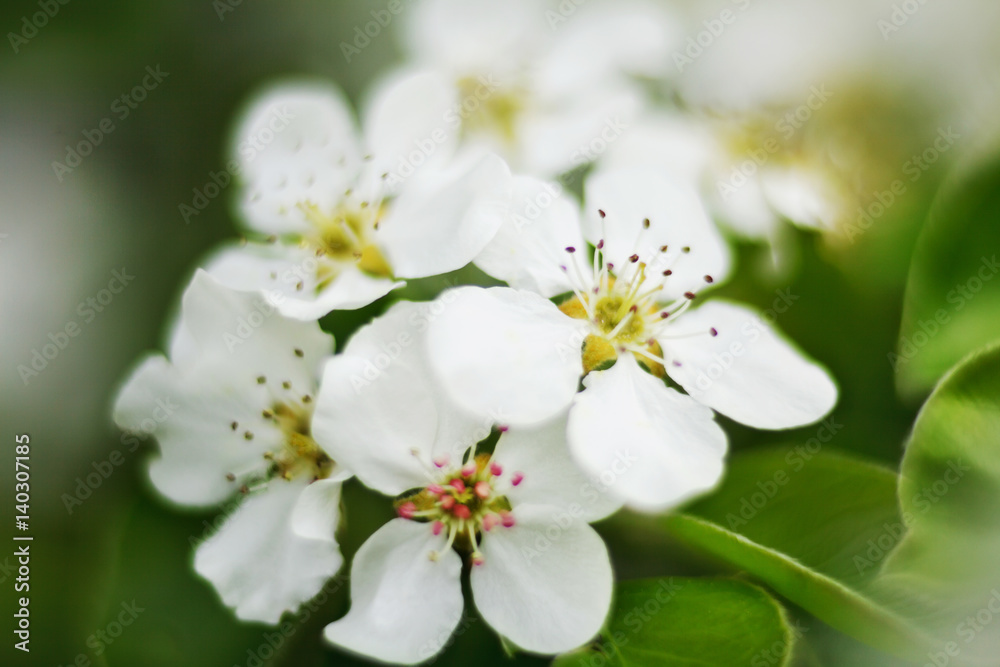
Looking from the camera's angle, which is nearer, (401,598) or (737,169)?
(401,598)

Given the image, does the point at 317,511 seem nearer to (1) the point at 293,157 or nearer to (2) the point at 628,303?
(2) the point at 628,303

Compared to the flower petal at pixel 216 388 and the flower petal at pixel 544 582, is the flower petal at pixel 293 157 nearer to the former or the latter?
the flower petal at pixel 216 388

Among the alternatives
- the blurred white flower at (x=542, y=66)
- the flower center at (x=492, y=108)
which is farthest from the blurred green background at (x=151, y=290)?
the flower center at (x=492, y=108)

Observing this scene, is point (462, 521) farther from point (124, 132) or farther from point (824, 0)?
point (824, 0)

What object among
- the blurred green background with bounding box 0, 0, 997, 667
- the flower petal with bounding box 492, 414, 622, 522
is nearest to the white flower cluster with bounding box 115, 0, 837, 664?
the flower petal with bounding box 492, 414, 622, 522

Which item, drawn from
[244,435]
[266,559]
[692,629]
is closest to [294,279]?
[244,435]
